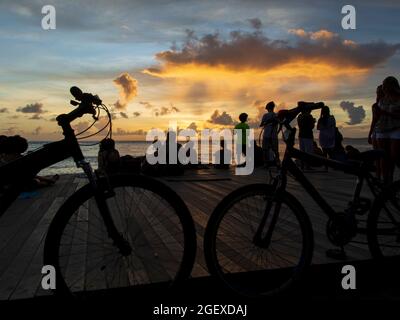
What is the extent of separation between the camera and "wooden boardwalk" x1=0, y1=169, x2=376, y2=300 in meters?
3.74

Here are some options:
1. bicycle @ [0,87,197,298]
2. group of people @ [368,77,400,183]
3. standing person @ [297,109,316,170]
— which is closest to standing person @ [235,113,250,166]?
standing person @ [297,109,316,170]

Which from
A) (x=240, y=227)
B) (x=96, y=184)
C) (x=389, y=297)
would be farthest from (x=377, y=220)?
(x=96, y=184)

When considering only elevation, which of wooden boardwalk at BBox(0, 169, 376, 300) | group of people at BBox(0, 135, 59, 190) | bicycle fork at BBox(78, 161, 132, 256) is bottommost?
wooden boardwalk at BBox(0, 169, 376, 300)

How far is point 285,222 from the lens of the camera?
355 centimetres

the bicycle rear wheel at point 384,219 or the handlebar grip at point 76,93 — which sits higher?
the handlebar grip at point 76,93

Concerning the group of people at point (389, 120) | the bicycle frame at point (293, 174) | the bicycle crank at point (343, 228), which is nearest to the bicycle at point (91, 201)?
the bicycle frame at point (293, 174)

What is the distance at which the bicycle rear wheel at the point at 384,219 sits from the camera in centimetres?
381

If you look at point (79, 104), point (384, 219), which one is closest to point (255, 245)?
point (384, 219)

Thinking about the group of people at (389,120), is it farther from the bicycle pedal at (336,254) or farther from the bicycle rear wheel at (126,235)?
the bicycle rear wheel at (126,235)

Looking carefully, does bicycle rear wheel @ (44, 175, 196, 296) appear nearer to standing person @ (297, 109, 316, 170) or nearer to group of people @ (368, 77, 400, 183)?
group of people @ (368, 77, 400, 183)

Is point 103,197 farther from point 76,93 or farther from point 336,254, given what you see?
point 336,254

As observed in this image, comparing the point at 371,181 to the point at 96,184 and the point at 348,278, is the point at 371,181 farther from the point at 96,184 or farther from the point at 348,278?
the point at 96,184

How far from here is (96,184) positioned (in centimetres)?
318
